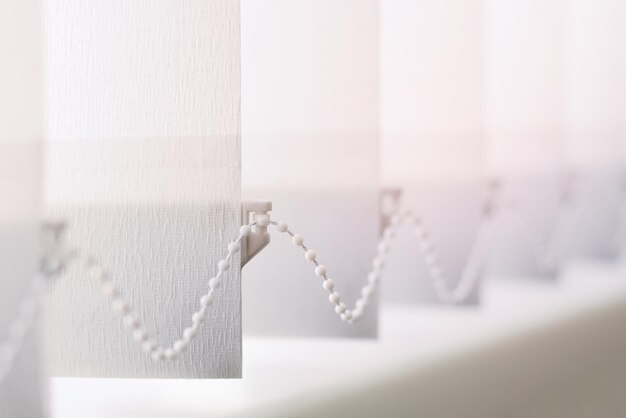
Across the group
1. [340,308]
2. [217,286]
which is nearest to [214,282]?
[217,286]

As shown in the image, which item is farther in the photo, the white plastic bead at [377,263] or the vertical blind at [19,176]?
the white plastic bead at [377,263]

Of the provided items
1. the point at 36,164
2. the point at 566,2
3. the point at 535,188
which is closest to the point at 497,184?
the point at 535,188

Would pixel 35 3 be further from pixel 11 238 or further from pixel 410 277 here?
pixel 410 277

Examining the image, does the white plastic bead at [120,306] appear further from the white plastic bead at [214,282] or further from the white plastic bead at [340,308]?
the white plastic bead at [340,308]

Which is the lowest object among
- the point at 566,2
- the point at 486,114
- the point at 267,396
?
the point at 267,396

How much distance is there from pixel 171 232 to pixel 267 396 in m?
0.17

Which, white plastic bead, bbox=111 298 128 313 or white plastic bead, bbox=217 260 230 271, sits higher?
white plastic bead, bbox=217 260 230 271

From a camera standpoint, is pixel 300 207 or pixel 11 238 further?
pixel 300 207

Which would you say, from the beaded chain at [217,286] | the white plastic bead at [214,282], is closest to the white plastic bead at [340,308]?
the beaded chain at [217,286]

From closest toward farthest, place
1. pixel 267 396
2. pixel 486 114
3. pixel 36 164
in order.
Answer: pixel 36 164 → pixel 267 396 → pixel 486 114

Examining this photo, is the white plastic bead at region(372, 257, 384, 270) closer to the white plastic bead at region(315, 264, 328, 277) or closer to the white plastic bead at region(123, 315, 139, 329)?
the white plastic bead at region(315, 264, 328, 277)

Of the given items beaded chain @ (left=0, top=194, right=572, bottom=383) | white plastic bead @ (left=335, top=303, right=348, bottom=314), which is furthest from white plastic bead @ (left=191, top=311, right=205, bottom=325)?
white plastic bead @ (left=335, top=303, right=348, bottom=314)

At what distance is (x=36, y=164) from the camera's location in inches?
17.7

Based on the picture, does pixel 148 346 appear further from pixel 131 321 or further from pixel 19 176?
pixel 19 176
